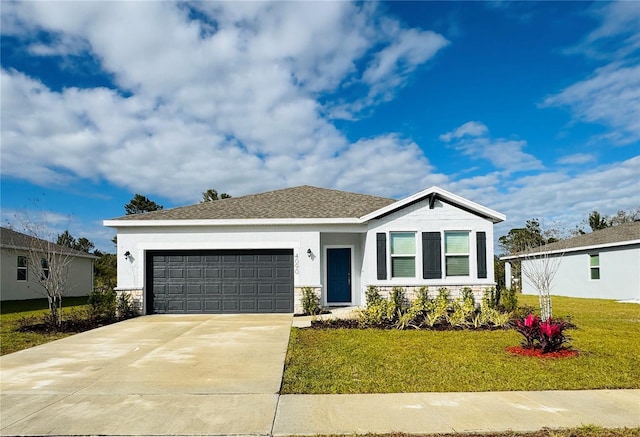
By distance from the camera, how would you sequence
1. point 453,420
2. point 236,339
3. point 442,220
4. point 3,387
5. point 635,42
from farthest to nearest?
1. point 442,220
2. point 635,42
3. point 236,339
4. point 3,387
5. point 453,420

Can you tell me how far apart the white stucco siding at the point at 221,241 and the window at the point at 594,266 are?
617 inches

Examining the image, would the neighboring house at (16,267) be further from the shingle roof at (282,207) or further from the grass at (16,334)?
the shingle roof at (282,207)

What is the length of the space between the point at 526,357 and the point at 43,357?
8952 millimetres

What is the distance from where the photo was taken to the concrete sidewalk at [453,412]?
4668 mm

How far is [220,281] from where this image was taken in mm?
15430

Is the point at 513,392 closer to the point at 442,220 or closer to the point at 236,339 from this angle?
the point at 236,339

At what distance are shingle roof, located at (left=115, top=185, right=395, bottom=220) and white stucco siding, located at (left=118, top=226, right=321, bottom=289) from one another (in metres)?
0.46

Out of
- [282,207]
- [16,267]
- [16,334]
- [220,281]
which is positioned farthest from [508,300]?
[16,267]

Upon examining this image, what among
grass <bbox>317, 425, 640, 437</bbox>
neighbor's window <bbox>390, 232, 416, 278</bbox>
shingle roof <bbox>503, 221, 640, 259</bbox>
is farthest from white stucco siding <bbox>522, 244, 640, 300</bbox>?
grass <bbox>317, 425, 640, 437</bbox>

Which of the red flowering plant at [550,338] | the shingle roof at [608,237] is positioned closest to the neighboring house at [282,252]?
the red flowering plant at [550,338]

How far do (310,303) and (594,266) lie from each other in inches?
645

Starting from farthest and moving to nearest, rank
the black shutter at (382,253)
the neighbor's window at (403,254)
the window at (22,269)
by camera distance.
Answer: the window at (22,269), the neighbor's window at (403,254), the black shutter at (382,253)

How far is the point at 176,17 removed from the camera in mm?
10570

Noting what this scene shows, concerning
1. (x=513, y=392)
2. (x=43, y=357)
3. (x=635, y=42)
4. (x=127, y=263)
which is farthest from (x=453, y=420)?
(x=127, y=263)
